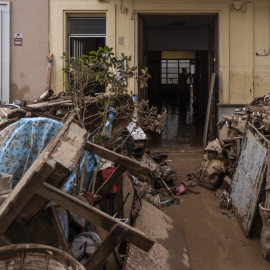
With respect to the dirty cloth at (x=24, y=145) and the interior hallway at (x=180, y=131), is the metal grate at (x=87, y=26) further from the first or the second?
the dirty cloth at (x=24, y=145)

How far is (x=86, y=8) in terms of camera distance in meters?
9.54

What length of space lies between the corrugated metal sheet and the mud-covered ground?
174 millimetres

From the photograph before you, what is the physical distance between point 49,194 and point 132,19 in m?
7.96

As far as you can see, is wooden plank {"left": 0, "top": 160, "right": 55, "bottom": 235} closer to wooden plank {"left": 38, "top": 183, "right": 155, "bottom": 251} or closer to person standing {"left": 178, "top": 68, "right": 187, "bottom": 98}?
wooden plank {"left": 38, "top": 183, "right": 155, "bottom": 251}

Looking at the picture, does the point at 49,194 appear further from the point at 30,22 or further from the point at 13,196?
the point at 30,22

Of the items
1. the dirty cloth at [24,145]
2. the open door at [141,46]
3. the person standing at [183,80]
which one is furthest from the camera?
the person standing at [183,80]

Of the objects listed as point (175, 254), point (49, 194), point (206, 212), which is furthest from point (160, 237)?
point (49, 194)

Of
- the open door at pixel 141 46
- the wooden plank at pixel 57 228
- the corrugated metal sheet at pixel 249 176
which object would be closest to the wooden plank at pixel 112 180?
the wooden plank at pixel 57 228

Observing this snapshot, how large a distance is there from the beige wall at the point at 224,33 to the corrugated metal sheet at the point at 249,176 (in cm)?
370

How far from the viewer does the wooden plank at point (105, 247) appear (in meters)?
2.44

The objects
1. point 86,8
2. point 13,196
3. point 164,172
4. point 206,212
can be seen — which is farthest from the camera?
point 86,8

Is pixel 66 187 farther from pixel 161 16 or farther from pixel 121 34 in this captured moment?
pixel 161 16

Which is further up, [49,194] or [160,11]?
[160,11]

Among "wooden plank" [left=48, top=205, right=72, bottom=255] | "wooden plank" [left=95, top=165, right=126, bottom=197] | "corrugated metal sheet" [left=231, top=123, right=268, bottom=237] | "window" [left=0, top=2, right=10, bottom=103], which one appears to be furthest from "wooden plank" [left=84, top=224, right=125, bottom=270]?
"window" [left=0, top=2, right=10, bottom=103]
